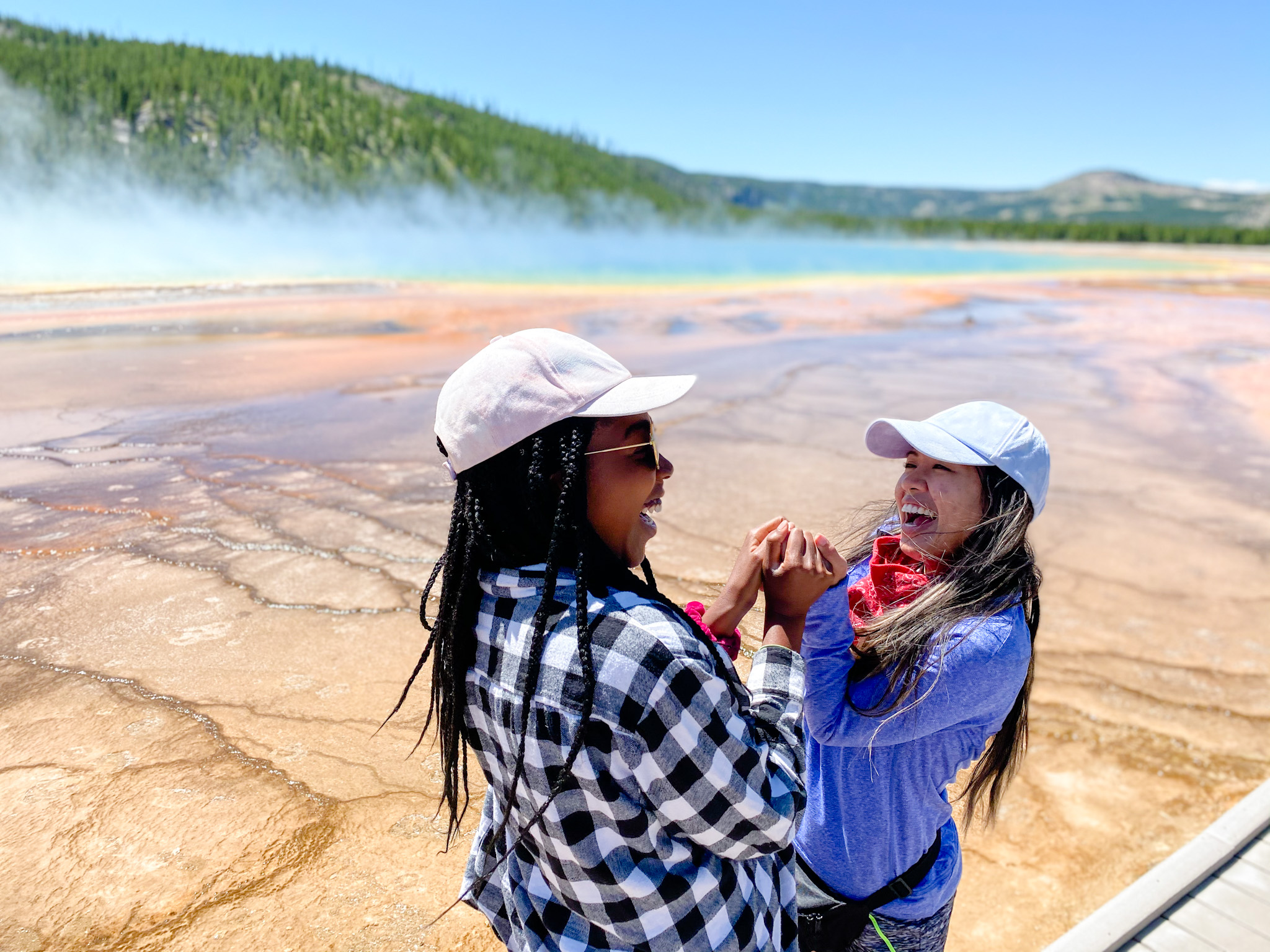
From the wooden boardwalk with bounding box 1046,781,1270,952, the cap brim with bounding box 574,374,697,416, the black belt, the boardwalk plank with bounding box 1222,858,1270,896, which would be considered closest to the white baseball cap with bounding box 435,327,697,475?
the cap brim with bounding box 574,374,697,416

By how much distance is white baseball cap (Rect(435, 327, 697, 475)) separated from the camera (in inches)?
49.6

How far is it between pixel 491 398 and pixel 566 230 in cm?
6498

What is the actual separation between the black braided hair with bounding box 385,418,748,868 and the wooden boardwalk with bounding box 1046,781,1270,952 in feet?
5.92

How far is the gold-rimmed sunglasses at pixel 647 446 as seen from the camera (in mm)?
1317

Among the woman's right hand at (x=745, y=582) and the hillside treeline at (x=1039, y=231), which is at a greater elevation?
the woman's right hand at (x=745, y=582)

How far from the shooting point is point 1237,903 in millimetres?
2486

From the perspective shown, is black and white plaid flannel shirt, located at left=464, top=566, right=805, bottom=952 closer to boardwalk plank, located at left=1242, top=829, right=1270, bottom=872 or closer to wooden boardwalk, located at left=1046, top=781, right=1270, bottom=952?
wooden boardwalk, located at left=1046, top=781, right=1270, bottom=952

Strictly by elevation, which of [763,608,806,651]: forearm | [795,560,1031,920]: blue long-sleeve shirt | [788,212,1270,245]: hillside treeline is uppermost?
[763,608,806,651]: forearm

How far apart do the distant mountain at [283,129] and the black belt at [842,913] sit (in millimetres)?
51722

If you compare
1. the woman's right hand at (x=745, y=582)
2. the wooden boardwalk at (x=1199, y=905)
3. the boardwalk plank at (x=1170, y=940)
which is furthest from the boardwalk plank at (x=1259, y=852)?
the woman's right hand at (x=745, y=582)

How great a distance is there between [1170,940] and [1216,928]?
0.51ft

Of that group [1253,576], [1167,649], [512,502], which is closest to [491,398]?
[512,502]

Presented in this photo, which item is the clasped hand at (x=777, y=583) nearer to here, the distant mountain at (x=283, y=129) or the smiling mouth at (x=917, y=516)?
the smiling mouth at (x=917, y=516)

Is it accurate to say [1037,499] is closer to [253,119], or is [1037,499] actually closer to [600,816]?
[600,816]
